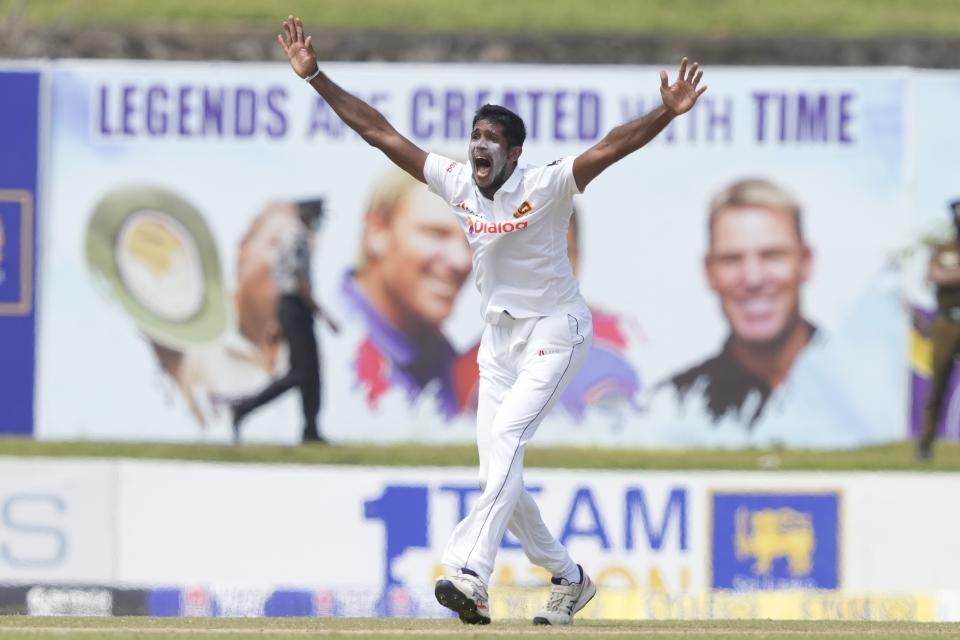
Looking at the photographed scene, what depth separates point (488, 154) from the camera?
8.64 m

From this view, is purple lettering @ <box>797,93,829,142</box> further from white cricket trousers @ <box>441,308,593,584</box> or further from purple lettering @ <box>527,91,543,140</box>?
white cricket trousers @ <box>441,308,593,584</box>

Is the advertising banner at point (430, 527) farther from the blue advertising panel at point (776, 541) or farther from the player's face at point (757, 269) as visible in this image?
the player's face at point (757, 269)

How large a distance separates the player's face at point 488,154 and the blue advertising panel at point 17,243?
36.7ft

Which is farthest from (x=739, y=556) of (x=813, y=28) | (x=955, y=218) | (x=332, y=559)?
(x=813, y=28)

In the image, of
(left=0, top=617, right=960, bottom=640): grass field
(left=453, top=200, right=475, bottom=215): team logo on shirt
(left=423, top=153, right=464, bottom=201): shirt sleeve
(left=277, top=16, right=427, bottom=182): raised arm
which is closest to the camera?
(left=0, top=617, right=960, bottom=640): grass field

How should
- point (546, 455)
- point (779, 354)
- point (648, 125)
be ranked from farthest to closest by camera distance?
point (779, 354), point (546, 455), point (648, 125)

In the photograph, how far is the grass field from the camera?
8047mm

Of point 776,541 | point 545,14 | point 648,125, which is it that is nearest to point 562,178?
point 648,125

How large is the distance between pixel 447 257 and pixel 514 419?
34.2 ft

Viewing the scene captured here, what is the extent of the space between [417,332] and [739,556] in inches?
257

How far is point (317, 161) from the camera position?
1912cm

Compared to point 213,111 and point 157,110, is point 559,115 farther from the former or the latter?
point 157,110

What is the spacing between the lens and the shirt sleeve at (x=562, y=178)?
8.54 metres

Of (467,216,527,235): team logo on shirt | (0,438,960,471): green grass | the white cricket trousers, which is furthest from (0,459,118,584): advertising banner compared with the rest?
(467,216,527,235): team logo on shirt
